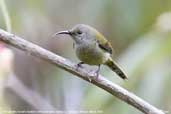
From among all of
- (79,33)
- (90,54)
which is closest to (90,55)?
(90,54)

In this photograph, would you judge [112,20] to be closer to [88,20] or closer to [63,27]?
[88,20]

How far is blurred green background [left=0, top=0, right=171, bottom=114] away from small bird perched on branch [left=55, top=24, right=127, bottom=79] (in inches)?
2.8

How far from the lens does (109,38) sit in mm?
3664

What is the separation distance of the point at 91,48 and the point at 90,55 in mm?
89

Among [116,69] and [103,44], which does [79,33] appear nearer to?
[103,44]

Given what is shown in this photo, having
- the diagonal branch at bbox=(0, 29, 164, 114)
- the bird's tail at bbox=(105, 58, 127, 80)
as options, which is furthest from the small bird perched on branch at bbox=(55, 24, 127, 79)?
the diagonal branch at bbox=(0, 29, 164, 114)

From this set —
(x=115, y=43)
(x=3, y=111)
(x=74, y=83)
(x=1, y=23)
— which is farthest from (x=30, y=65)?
(x=3, y=111)

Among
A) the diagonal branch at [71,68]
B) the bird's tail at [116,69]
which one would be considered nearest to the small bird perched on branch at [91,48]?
the bird's tail at [116,69]

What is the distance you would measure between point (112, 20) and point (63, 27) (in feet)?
1.78

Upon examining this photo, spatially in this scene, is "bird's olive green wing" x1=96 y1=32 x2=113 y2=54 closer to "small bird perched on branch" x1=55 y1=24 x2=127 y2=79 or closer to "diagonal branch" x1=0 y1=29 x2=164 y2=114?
"small bird perched on branch" x1=55 y1=24 x2=127 y2=79

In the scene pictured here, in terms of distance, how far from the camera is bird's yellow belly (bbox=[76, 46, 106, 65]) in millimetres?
3006

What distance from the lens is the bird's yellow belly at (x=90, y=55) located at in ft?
9.86

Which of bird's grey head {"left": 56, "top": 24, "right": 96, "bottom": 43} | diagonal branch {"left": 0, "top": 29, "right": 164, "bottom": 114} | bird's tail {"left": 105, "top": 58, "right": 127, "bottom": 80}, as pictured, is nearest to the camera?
diagonal branch {"left": 0, "top": 29, "right": 164, "bottom": 114}

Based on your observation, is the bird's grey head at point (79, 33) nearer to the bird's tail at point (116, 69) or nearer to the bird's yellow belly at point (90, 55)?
the bird's yellow belly at point (90, 55)
